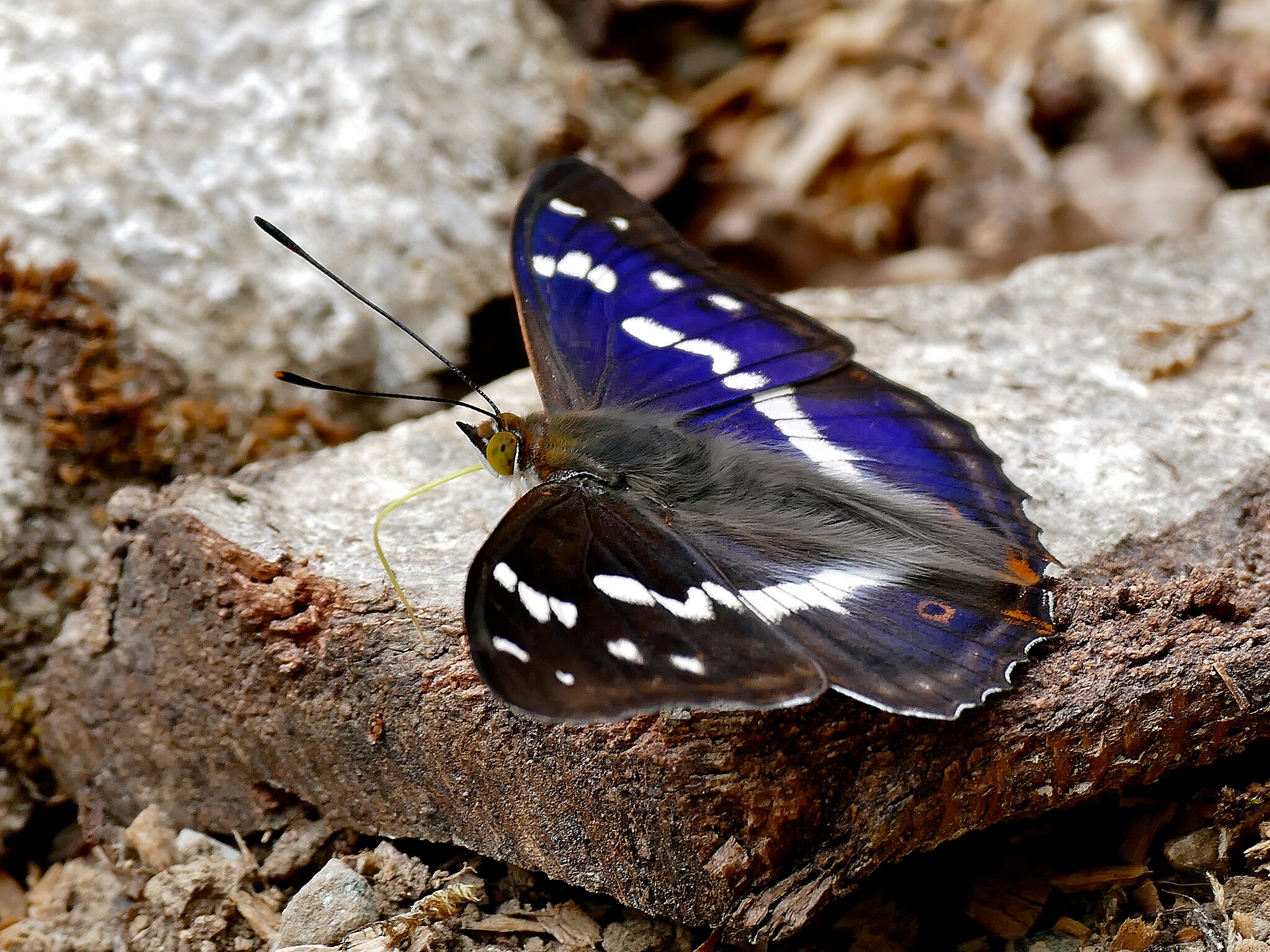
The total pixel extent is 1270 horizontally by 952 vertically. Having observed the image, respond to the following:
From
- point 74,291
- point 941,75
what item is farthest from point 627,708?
point 941,75

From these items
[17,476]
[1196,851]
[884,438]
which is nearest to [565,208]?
[884,438]

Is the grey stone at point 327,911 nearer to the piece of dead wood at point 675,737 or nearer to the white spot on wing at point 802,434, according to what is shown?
the piece of dead wood at point 675,737

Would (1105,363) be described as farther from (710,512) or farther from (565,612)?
(565,612)

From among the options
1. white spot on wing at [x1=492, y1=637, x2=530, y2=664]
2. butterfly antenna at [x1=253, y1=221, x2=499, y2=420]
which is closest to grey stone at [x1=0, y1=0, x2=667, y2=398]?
butterfly antenna at [x1=253, y1=221, x2=499, y2=420]

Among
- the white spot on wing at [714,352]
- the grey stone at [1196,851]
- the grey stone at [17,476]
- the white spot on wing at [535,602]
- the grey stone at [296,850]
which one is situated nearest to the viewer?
the white spot on wing at [535,602]

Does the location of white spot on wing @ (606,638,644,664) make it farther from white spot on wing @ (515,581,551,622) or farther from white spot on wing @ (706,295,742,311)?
white spot on wing @ (706,295,742,311)

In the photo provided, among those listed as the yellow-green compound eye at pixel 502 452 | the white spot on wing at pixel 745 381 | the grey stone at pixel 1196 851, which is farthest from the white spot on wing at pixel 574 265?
the grey stone at pixel 1196 851

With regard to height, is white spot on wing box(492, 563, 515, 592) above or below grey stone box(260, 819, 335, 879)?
above
